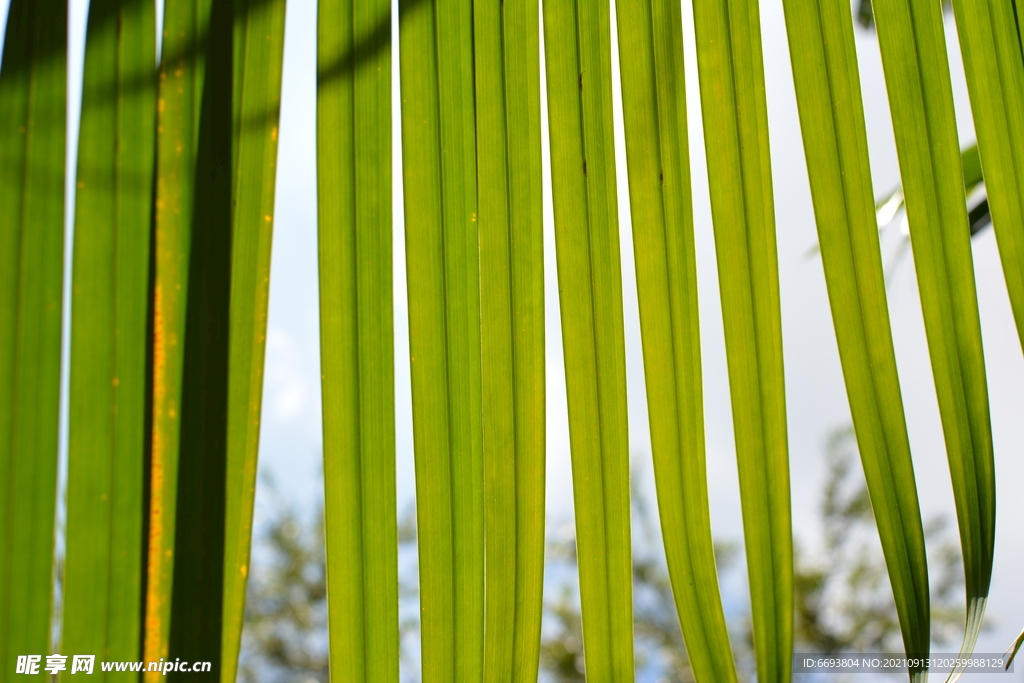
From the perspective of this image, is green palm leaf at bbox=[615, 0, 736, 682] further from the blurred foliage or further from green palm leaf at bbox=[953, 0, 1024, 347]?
the blurred foliage

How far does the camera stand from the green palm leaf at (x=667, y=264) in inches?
18.2

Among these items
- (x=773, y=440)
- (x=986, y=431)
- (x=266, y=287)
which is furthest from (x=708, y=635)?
(x=266, y=287)

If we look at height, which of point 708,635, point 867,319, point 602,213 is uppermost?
point 602,213

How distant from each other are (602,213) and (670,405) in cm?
17

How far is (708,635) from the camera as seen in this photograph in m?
0.44

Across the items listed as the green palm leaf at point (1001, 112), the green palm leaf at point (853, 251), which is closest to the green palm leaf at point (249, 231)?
the green palm leaf at point (853, 251)

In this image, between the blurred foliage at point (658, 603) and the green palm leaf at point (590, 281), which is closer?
the green palm leaf at point (590, 281)

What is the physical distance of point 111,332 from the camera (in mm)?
428

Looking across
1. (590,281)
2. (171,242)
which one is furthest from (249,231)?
(590,281)

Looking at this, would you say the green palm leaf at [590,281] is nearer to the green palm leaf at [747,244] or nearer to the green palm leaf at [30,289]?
the green palm leaf at [747,244]

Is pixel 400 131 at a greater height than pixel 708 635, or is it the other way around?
pixel 400 131

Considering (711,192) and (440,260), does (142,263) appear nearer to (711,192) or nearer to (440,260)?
(440,260)

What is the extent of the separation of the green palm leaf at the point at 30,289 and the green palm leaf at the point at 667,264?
450mm

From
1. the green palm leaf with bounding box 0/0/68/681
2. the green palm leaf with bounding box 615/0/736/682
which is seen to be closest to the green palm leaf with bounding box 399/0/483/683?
→ the green palm leaf with bounding box 615/0/736/682
